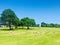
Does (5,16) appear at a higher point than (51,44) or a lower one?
higher

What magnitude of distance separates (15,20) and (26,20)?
487 inches

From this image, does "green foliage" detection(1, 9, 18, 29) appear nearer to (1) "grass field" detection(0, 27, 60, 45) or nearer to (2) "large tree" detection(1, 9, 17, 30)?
(2) "large tree" detection(1, 9, 17, 30)

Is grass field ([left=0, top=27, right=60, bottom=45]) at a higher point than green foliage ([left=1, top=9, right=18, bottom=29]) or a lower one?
lower

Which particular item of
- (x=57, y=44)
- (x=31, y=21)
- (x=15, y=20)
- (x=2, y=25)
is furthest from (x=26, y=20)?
(x=57, y=44)

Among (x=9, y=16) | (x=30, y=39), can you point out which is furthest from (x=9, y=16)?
(x=30, y=39)

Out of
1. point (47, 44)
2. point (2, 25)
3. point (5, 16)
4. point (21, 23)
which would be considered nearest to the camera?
point (47, 44)

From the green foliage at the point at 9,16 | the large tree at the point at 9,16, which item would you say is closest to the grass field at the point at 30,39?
the green foliage at the point at 9,16

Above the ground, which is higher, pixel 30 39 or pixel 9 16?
pixel 9 16

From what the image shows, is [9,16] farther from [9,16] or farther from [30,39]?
[30,39]

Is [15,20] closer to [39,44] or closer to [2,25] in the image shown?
[2,25]

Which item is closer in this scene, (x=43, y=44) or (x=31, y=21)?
(x=43, y=44)

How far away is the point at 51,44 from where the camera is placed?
18.3m

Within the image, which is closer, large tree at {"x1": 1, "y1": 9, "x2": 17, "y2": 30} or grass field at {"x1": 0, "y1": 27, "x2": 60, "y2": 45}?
grass field at {"x1": 0, "y1": 27, "x2": 60, "y2": 45}

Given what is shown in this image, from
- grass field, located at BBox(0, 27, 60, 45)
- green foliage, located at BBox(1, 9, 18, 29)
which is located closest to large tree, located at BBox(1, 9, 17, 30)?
green foliage, located at BBox(1, 9, 18, 29)
